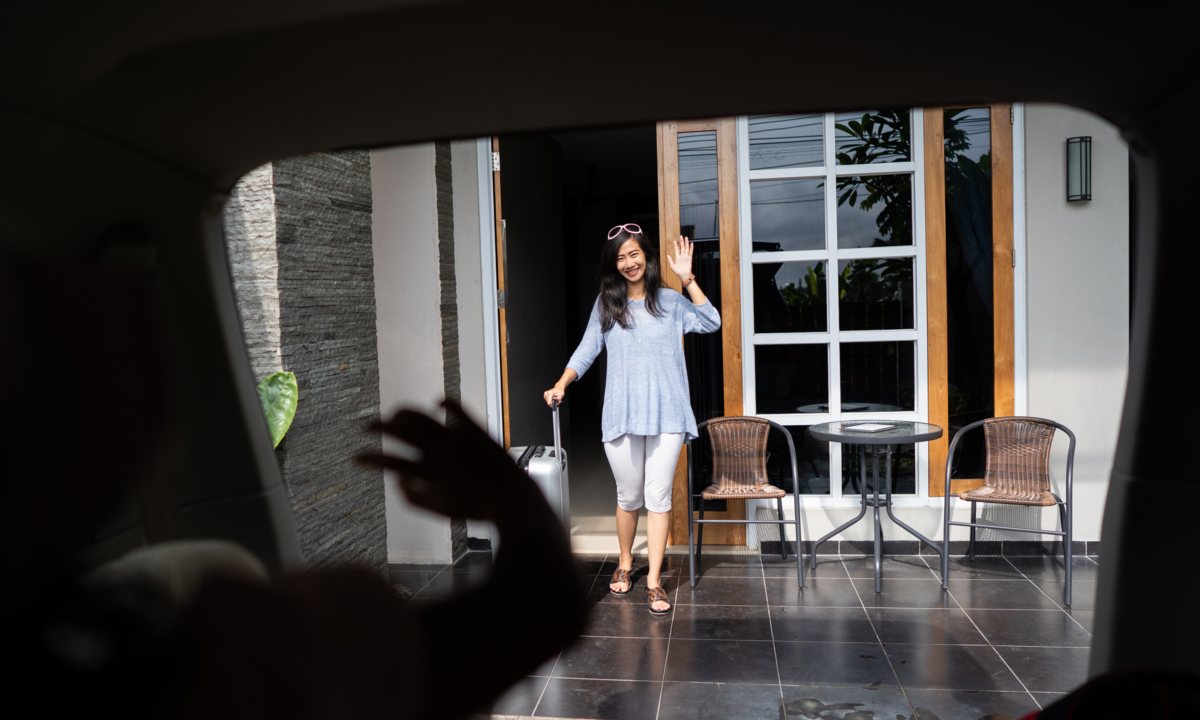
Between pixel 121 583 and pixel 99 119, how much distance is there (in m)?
0.20

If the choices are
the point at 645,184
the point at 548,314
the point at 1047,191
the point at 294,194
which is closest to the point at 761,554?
the point at 1047,191

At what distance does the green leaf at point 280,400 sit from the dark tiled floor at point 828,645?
111cm

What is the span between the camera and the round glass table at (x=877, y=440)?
131 inches

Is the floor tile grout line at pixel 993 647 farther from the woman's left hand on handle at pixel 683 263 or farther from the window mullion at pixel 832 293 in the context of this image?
the woman's left hand on handle at pixel 683 263

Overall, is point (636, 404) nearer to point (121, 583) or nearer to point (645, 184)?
point (121, 583)

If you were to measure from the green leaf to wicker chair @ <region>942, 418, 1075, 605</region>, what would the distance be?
2864 mm

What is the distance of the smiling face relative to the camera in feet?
10.8

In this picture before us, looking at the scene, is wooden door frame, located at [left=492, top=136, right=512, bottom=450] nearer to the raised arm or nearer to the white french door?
the raised arm

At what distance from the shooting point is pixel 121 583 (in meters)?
0.28

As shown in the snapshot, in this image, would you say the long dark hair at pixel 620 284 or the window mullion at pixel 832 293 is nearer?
the long dark hair at pixel 620 284

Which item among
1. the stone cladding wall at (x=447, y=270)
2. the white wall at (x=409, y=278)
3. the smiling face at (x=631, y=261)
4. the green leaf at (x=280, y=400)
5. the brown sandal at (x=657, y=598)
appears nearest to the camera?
the green leaf at (x=280, y=400)

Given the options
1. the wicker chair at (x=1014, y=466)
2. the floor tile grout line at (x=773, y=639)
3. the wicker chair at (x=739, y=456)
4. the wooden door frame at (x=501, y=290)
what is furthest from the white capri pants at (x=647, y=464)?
the wicker chair at (x=1014, y=466)

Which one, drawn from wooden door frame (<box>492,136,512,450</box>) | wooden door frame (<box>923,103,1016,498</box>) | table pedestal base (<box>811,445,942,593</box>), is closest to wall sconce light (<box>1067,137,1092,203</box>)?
wooden door frame (<box>923,103,1016,498</box>)

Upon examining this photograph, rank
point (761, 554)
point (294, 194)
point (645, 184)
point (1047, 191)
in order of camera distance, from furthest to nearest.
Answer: point (645, 184), point (761, 554), point (1047, 191), point (294, 194)
